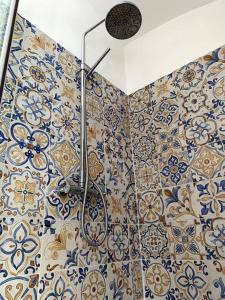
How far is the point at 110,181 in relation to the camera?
3.41 ft

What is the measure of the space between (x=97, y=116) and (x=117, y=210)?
44 centimetres

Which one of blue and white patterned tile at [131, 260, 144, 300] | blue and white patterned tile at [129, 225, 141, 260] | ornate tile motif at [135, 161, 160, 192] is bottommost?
blue and white patterned tile at [131, 260, 144, 300]

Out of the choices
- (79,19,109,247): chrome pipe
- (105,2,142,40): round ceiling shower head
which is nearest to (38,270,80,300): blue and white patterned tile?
(79,19,109,247): chrome pipe

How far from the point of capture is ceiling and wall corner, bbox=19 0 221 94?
1.03 metres

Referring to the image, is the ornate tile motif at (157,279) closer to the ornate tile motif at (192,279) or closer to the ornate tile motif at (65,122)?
the ornate tile motif at (192,279)

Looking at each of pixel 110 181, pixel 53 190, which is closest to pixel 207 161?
pixel 110 181

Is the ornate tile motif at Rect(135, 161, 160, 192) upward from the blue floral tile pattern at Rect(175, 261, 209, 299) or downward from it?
upward

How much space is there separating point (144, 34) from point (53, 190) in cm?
113

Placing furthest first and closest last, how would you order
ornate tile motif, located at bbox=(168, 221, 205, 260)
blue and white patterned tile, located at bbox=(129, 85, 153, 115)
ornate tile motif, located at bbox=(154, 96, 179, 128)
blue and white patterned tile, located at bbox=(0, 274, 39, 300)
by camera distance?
1. blue and white patterned tile, located at bbox=(129, 85, 153, 115)
2. ornate tile motif, located at bbox=(154, 96, 179, 128)
3. ornate tile motif, located at bbox=(168, 221, 205, 260)
4. blue and white patterned tile, located at bbox=(0, 274, 39, 300)

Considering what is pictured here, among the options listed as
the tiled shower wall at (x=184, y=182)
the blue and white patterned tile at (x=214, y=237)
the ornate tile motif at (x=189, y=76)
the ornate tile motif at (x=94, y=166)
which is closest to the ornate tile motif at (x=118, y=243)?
the tiled shower wall at (x=184, y=182)

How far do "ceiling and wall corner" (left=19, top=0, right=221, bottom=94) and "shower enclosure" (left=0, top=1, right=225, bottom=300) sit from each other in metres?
0.07

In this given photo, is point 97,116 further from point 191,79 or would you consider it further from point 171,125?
point 191,79

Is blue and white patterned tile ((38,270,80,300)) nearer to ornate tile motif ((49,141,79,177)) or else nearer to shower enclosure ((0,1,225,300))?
shower enclosure ((0,1,225,300))

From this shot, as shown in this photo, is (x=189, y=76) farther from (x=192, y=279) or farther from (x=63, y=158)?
(x=192, y=279)
